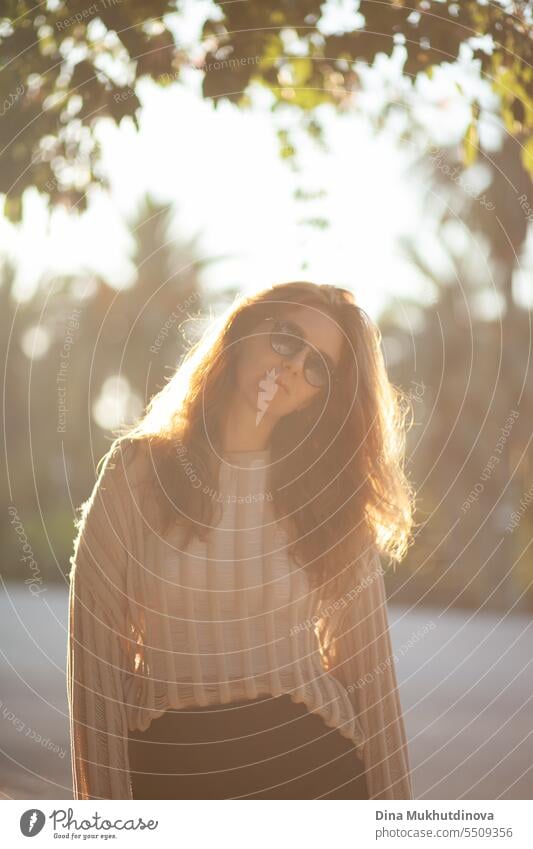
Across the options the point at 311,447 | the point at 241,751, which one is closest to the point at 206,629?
the point at 241,751

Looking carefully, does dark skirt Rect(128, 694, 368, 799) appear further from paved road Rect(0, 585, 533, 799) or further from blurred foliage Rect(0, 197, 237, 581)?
blurred foliage Rect(0, 197, 237, 581)

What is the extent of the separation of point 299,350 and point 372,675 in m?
0.72

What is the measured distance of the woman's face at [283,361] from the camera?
6.69ft

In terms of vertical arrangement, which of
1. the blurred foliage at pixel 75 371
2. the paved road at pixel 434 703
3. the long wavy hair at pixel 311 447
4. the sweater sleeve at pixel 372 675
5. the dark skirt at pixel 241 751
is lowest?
the dark skirt at pixel 241 751

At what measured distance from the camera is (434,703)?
6.45 metres

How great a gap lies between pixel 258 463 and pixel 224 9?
1.27 m

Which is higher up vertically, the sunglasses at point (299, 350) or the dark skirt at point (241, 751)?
the sunglasses at point (299, 350)

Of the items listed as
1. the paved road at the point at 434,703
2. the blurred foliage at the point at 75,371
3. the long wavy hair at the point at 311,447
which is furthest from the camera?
the blurred foliage at the point at 75,371

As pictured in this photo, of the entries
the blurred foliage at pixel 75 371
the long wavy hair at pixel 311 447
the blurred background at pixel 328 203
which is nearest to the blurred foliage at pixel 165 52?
the blurred background at pixel 328 203

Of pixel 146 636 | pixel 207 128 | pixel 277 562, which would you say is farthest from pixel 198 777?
pixel 207 128

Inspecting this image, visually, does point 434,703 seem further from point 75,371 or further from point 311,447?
point 75,371

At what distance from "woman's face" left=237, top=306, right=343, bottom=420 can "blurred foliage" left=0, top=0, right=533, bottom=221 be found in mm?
832

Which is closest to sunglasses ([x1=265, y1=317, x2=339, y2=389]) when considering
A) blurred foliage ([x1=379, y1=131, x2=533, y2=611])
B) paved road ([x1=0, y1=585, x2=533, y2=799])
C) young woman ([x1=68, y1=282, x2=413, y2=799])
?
young woman ([x1=68, y1=282, x2=413, y2=799])

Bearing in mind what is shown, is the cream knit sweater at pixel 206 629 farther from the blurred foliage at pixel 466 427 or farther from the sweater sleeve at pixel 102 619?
the blurred foliage at pixel 466 427
